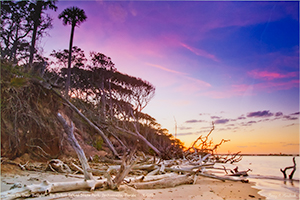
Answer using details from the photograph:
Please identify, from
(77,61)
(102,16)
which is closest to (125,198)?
(102,16)

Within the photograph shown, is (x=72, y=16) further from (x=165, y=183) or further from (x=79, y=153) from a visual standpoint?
(x=165, y=183)

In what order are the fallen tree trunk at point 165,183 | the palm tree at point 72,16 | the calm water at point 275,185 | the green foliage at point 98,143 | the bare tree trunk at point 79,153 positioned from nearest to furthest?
the bare tree trunk at point 79,153 < the fallen tree trunk at point 165,183 < the calm water at point 275,185 < the green foliage at point 98,143 < the palm tree at point 72,16

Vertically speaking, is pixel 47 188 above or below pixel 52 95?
below

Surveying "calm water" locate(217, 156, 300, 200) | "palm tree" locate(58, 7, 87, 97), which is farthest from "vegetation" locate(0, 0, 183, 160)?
"calm water" locate(217, 156, 300, 200)

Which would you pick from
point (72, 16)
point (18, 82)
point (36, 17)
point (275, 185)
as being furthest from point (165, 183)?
point (72, 16)

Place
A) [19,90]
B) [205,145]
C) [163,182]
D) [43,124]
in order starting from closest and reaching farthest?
1. [163,182]
2. [19,90]
3. [43,124]
4. [205,145]

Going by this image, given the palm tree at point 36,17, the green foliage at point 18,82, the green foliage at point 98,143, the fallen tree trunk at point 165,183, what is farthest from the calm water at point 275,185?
the palm tree at point 36,17

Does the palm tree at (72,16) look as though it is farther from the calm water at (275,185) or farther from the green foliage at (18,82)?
the calm water at (275,185)

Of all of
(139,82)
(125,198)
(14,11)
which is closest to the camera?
(125,198)

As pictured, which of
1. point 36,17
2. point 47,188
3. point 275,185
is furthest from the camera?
point 36,17

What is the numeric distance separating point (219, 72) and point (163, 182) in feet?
23.0

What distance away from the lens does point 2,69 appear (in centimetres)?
580

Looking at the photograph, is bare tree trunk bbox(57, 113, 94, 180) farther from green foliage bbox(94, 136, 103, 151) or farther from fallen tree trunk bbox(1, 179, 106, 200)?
green foliage bbox(94, 136, 103, 151)

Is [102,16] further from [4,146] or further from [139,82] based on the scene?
[139,82]
